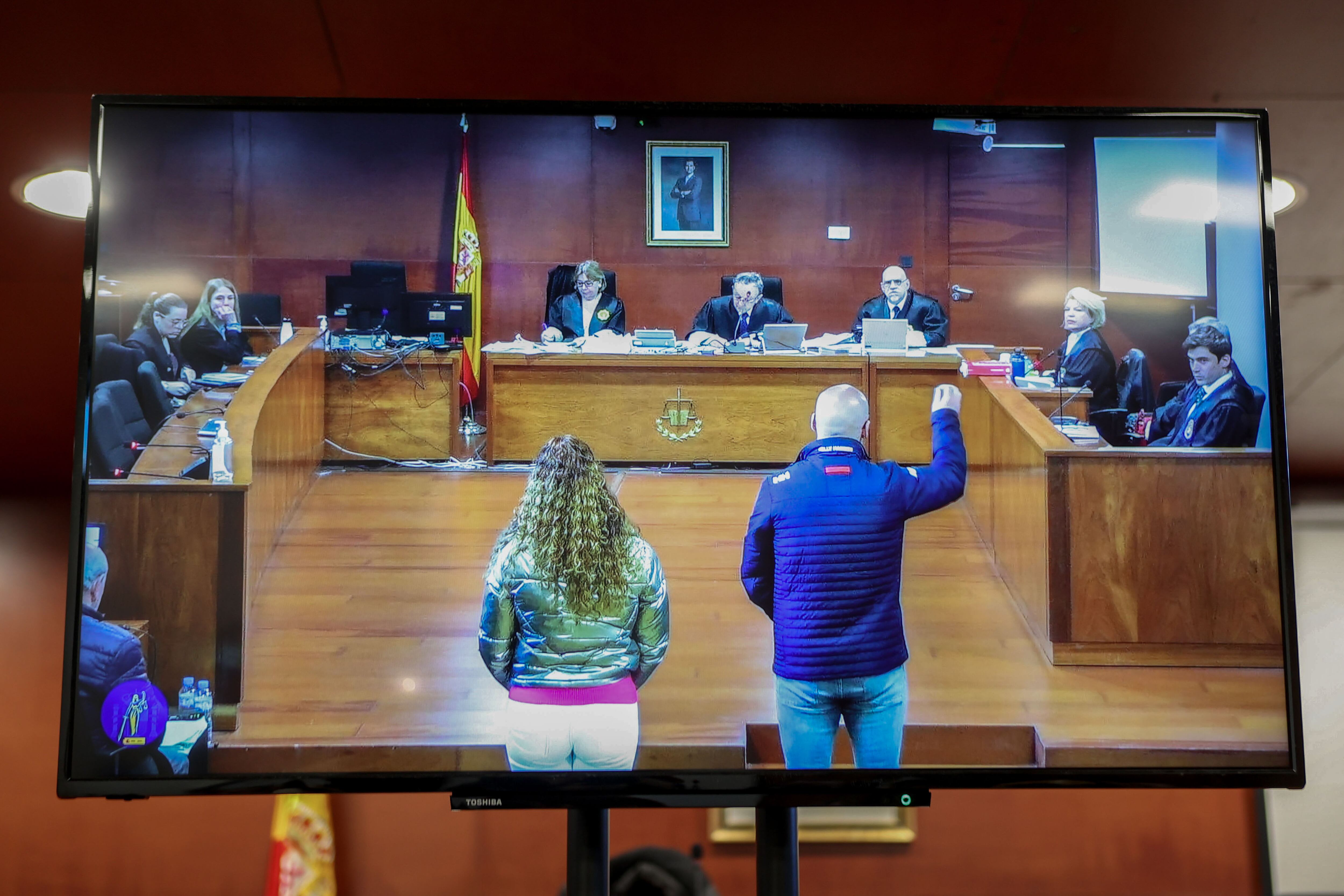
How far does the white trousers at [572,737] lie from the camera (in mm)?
2176

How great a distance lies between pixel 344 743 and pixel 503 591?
1.66 feet

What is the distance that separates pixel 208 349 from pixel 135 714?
0.86 meters

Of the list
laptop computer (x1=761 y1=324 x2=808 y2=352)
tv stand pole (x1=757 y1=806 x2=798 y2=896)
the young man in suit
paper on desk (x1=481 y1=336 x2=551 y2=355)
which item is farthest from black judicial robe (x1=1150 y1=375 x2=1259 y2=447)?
paper on desk (x1=481 y1=336 x2=551 y2=355)

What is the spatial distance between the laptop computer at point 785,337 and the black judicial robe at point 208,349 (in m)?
1.35

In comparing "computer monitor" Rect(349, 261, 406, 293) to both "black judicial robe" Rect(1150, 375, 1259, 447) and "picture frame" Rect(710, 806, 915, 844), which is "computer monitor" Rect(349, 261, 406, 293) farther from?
"black judicial robe" Rect(1150, 375, 1259, 447)

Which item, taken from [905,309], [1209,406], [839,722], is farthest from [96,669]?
[1209,406]

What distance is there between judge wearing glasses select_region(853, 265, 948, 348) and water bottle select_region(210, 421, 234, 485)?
1.60 metres

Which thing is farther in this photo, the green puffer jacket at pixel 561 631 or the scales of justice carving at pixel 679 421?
the scales of justice carving at pixel 679 421

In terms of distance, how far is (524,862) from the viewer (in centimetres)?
282

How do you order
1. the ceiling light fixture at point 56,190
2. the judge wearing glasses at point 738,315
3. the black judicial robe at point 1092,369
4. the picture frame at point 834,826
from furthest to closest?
the picture frame at point 834,826 → the ceiling light fixture at point 56,190 → the judge wearing glasses at point 738,315 → the black judicial robe at point 1092,369

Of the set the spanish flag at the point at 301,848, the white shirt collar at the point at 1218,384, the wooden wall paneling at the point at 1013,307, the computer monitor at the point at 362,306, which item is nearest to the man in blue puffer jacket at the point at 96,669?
the spanish flag at the point at 301,848

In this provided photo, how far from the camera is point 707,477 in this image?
239cm

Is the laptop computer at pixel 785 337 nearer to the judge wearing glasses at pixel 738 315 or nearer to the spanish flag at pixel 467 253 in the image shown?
the judge wearing glasses at pixel 738 315

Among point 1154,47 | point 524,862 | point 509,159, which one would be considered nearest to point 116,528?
point 509,159
